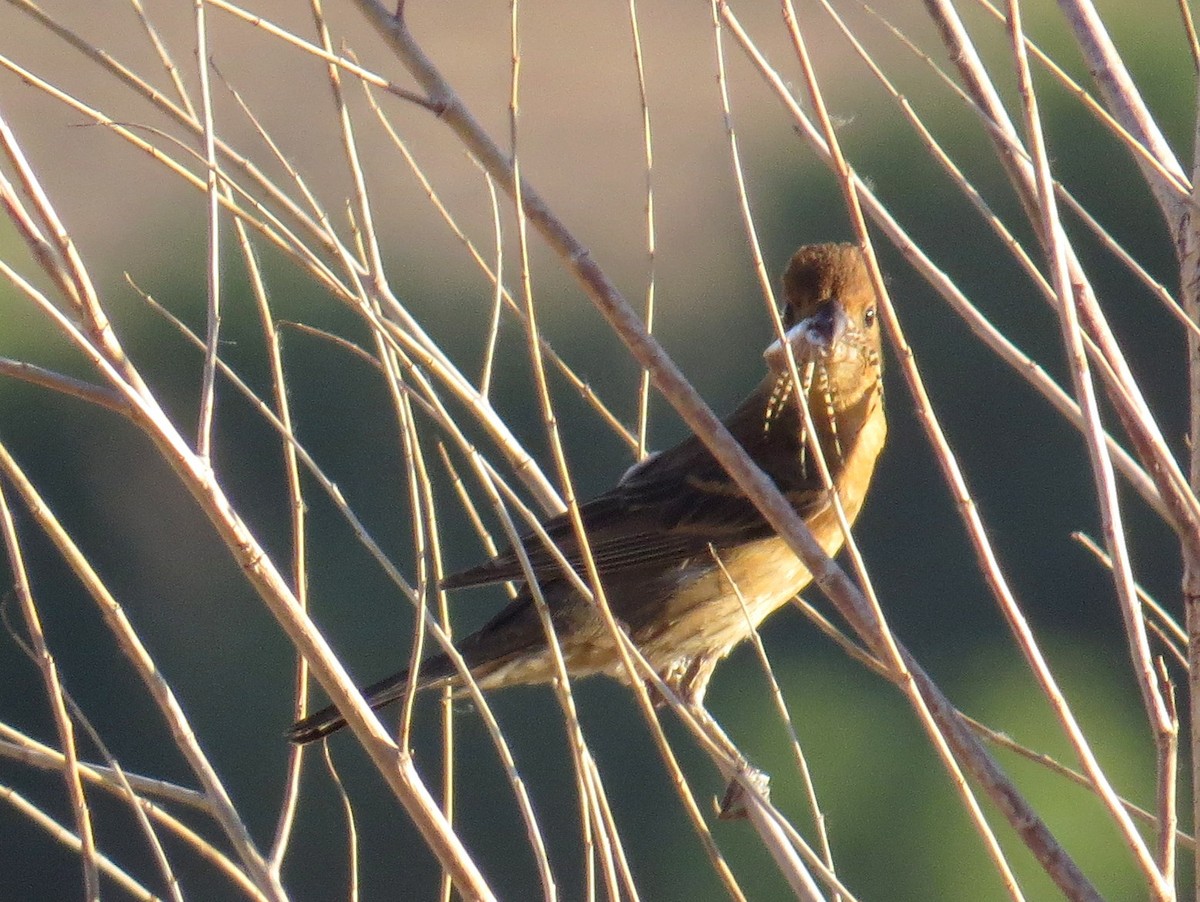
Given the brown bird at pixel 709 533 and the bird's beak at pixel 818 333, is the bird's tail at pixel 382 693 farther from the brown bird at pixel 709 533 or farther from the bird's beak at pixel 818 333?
A: the bird's beak at pixel 818 333

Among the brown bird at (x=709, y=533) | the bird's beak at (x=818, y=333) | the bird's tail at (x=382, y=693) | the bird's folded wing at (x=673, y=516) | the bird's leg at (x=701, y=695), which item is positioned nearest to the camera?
the bird's tail at (x=382, y=693)

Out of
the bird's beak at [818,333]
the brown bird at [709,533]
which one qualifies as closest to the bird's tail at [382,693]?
the brown bird at [709,533]

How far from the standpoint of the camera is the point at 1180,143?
10.1 meters

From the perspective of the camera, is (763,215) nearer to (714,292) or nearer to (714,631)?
(714,292)

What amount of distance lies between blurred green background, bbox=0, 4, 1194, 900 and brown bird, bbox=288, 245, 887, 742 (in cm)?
297

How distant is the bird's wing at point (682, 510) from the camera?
4.23 m

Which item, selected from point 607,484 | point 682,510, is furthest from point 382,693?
point 607,484

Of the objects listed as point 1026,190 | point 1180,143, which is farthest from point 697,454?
point 1180,143

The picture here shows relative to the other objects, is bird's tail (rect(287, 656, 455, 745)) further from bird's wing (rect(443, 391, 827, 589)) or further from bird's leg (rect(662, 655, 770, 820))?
bird's leg (rect(662, 655, 770, 820))

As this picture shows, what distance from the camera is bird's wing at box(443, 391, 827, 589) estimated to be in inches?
167

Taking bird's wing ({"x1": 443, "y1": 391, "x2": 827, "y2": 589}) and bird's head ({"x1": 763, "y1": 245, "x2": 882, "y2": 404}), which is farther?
bird's wing ({"x1": 443, "y1": 391, "x2": 827, "y2": 589})

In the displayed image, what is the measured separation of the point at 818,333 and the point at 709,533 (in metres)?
0.70

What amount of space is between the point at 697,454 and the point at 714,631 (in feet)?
2.02

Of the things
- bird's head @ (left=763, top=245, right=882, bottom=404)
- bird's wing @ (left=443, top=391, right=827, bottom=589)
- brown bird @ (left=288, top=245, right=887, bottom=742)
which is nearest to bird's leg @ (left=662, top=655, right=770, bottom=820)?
brown bird @ (left=288, top=245, right=887, bottom=742)
